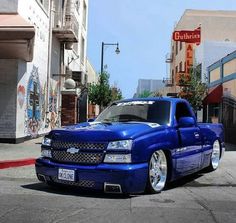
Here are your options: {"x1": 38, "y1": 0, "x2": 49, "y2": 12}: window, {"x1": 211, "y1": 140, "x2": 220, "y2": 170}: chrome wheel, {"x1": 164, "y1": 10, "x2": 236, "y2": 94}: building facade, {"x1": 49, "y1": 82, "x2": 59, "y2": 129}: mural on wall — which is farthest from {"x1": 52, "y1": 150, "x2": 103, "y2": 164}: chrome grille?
{"x1": 164, "y1": 10, "x2": 236, "y2": 94}: building facade

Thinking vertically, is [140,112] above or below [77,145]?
above

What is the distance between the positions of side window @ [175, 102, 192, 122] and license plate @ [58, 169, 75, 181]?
9.09 feet

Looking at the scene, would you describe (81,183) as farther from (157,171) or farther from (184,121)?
(184,121)

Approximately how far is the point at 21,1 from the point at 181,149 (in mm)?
11655

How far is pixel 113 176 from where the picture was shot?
824 centimetres

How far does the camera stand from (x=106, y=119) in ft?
33.8

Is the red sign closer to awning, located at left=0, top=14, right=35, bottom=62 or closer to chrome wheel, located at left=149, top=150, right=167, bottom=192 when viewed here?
awning, located at left=0, top=14, right=35, bottom=62

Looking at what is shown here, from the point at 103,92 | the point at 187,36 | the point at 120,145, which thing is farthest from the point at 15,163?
the point at 187,36

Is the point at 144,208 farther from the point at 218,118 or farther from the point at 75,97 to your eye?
the point at 218,118

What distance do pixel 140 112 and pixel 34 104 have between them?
13.1 metres

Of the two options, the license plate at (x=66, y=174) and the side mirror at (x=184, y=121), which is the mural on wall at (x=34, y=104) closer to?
the side mirror at (x=184, y=121)

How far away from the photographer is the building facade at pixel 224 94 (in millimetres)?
25453

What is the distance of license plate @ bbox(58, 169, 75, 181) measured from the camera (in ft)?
28.0

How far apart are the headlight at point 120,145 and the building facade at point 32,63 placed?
8.96 metres
